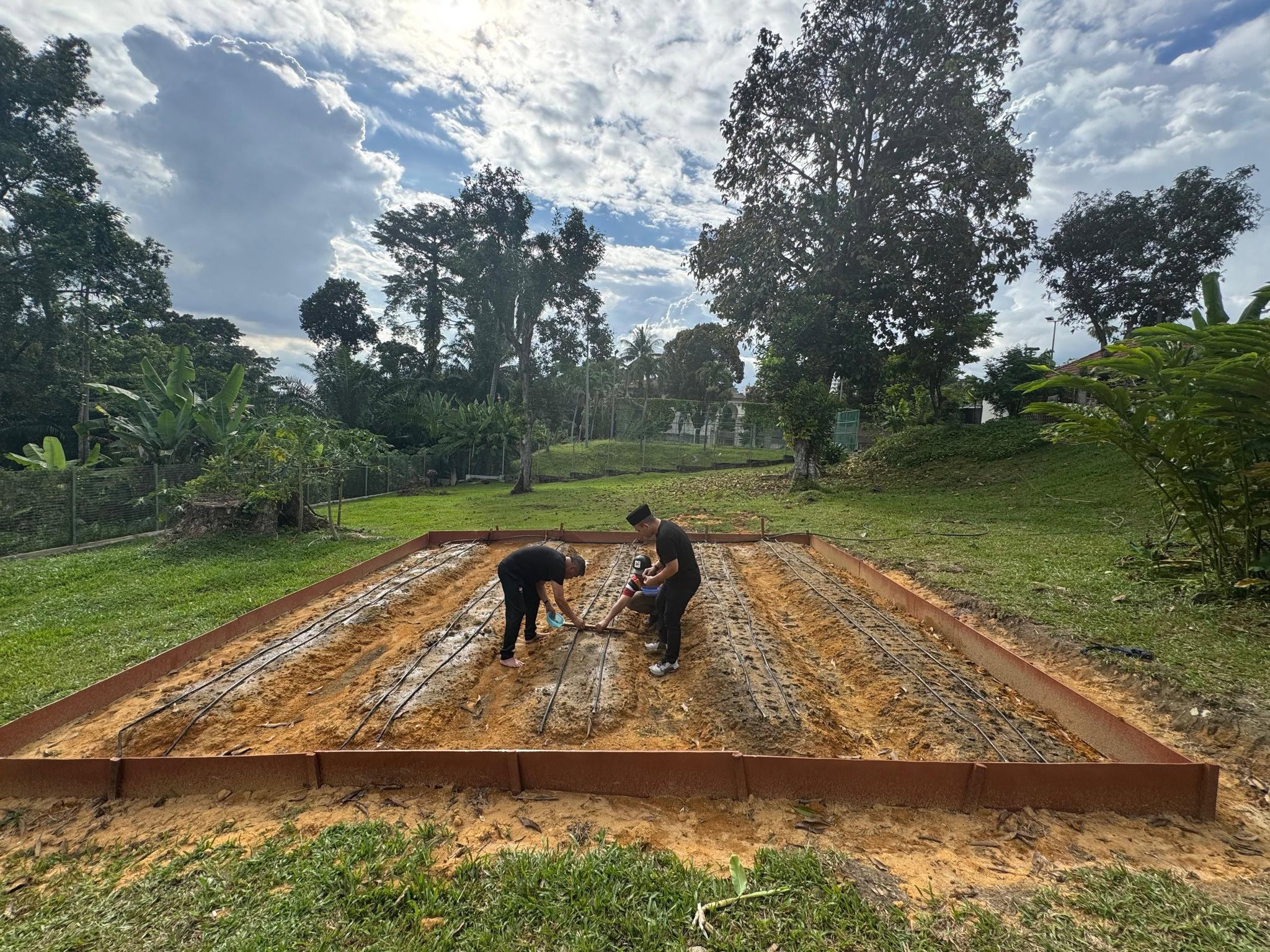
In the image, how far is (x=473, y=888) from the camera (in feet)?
7.36

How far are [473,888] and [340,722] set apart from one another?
206 cm

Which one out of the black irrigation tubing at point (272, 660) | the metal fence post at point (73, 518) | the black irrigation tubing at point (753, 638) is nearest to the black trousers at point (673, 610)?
the black irrigation tubing at point (753, 638)

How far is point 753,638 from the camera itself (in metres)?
5.04

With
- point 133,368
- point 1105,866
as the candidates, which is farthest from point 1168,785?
point 133,368

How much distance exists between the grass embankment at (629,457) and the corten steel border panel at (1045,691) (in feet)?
65.3

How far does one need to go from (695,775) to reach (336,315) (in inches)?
1461

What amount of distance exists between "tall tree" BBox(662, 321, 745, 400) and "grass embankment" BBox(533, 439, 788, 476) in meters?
6.77

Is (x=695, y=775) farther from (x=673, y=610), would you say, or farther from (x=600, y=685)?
(x=673, y=610)

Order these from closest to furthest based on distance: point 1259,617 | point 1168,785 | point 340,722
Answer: point 1168,785, point 340,722, point 1259,617

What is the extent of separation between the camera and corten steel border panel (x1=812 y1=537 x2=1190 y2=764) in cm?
307

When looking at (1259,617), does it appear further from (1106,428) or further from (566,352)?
(566,352)

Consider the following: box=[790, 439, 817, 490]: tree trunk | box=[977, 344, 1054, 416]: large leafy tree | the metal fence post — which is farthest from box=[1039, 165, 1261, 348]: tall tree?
the metal fence post

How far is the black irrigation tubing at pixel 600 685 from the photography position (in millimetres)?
3674

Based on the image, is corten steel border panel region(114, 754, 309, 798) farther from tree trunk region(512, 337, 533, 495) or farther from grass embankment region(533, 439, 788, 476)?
grass embankment region(533, 439, 788, 476)
